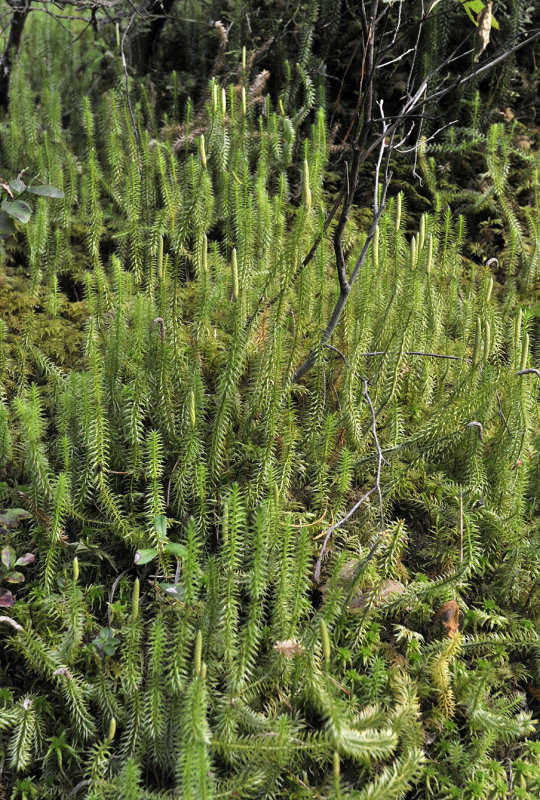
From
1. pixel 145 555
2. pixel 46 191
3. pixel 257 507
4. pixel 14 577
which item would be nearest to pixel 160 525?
pixel 145 555

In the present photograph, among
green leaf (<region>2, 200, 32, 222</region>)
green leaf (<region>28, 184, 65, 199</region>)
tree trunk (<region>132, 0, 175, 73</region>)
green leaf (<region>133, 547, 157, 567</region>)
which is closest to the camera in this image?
green leaf (<region>133, 547, 157, 567</region>)

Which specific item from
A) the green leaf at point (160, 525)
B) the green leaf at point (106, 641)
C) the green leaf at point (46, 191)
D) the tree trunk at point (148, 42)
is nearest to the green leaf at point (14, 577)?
the green leaf at point (106, 641)

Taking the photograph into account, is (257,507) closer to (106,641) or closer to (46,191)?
(106,641)

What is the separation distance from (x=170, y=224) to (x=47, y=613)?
6.20 feet

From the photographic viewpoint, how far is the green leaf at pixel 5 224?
2617mm

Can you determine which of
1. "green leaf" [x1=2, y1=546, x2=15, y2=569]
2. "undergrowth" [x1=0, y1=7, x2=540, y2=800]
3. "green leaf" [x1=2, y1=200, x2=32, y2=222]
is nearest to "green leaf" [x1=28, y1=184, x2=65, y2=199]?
"green leaf" [x1=2, y1=200, x2=32, y2=222]

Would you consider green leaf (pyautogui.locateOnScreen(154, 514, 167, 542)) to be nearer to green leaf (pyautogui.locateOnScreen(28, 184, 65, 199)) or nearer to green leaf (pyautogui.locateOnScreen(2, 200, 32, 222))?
green leaf (pyautogui.locateOnScreen(2, 200, 32, 222))

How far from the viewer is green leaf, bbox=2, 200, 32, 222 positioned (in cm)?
259

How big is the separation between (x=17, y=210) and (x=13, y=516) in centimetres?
135

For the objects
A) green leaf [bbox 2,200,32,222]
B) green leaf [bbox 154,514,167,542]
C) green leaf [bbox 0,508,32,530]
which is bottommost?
green leaf [bbox 0,508,32,530]

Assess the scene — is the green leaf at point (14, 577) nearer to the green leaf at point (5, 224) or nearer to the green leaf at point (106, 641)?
the green leaf at point (106, 641)

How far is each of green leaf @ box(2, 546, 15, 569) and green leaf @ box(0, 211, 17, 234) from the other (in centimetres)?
138

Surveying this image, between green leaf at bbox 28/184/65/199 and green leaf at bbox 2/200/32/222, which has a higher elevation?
green leaf at bbox 28/184/65/199

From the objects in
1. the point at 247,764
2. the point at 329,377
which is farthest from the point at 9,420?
the point at 247,764
